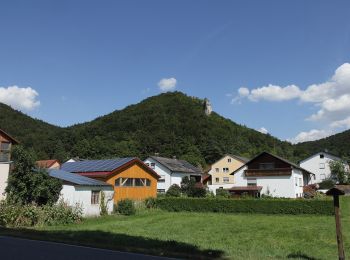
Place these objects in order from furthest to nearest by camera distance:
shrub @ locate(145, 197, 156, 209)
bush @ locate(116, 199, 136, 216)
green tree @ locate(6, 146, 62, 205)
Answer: shrub @ locate(145, 197, 156, 209) → bush @ locate(116, 199, 136, 216) → green tree @ locate(6, 146, 62, 205)

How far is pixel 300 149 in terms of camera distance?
473 ft

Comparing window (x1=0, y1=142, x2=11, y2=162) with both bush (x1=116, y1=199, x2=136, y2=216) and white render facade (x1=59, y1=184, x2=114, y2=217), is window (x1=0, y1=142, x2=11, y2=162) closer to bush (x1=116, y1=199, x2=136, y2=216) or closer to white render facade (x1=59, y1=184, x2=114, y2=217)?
white render facade (x1=59, y1=184, x2=114, y2=217)

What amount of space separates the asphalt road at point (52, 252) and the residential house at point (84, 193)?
667 inches

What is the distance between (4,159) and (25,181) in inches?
231

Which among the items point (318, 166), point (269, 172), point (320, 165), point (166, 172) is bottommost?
point (269, 172)

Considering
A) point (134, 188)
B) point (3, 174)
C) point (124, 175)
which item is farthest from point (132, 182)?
point (3, 174)

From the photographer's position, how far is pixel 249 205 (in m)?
37.9

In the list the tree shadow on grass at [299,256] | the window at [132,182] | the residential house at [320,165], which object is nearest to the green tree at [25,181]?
the window at [132,182]

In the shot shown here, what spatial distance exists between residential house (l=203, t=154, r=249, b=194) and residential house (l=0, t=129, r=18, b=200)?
53128 mm

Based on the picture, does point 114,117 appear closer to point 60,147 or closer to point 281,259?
point 60,147

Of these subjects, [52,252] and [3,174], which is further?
[3,174]

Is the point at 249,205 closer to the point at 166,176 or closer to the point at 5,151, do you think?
the point at 5,151

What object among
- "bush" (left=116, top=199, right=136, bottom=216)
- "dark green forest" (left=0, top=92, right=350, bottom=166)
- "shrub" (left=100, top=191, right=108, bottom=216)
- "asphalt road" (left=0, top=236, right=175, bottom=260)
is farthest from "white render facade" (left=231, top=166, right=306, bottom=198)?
"asphalt road" (left=0, top=236, right=175, bottom=260)

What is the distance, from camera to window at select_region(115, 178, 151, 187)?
133 ft
